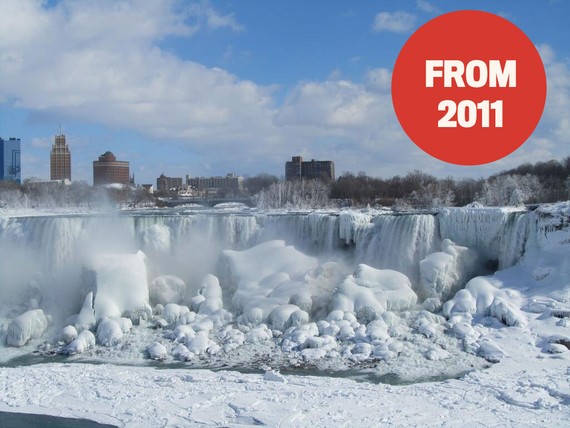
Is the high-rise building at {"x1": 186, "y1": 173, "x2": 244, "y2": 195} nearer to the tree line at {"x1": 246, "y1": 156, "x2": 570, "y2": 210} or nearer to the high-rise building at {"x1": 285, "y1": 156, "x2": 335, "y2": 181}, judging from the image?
the high-rise building at {"x1": 285, "y1": 156, "x2": 335, "y2": 181}

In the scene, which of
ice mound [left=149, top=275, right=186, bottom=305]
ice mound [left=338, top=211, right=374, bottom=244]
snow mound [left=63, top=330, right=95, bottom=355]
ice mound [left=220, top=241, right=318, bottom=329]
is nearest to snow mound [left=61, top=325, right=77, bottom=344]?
snow mound [left=63, top=330, right=95, bottom=355]

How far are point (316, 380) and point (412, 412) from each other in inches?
95.4

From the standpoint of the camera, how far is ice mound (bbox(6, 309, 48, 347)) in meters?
16.5

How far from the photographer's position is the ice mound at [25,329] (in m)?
16.5

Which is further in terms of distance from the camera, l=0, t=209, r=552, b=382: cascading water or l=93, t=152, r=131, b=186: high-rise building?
l=93, t=152, r=131, b=186: high-rise building

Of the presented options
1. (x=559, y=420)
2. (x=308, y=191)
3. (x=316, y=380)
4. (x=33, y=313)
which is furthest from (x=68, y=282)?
(x=308, y=191)

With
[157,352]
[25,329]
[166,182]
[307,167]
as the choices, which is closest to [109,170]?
[166,182]

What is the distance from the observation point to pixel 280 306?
1742 cm

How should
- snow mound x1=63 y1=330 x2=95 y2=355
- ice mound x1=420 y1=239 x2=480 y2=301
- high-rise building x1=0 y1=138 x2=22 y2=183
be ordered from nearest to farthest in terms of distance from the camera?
snow mound x1=63 y1=330 x2=95 y2=355, ice mound x1=420 y1=239 x2=480 y2=301, high-rise building x1=0 y1=138 x2=22 y2=183

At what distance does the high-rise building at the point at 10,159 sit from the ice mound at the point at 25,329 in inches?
5591

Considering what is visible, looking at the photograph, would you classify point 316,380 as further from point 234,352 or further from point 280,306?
point 280,306

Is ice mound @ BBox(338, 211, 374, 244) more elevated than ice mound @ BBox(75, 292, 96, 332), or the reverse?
ice mound @ BBox(338, 211, 374, 244)

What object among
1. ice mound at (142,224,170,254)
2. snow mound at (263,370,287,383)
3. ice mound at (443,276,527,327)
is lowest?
snow mound at (263,370,287,383)

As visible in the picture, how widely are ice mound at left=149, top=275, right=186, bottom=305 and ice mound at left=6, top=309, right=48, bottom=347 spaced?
144 inches
